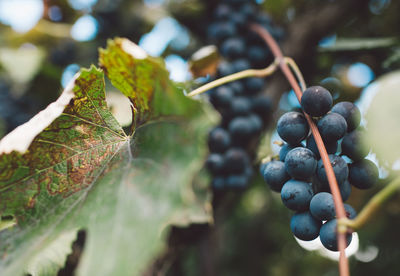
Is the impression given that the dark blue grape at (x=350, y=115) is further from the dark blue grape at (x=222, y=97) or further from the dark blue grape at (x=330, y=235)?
the dark blue grape at (x=222, y=97)

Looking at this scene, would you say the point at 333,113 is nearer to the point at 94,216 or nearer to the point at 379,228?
the point at 94,216

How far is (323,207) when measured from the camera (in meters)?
0.50

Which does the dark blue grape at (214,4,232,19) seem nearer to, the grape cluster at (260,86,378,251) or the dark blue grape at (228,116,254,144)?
the dark blue grape at (228,116,254,144)

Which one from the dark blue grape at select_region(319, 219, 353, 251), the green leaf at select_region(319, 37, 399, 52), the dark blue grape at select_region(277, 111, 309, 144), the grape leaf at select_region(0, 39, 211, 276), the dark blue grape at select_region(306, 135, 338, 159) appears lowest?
the green leaf at select_region(319, 37, 399, 52)

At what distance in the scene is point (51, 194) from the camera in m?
0.61

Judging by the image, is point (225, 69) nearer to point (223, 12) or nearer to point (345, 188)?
point (223, 12)

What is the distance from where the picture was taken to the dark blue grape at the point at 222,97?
3.39 feet

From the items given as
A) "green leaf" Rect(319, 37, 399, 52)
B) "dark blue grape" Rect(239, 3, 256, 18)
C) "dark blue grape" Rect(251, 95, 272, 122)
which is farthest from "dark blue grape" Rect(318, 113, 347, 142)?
"dark blue grape" Rect(239, 3, 256, 18)

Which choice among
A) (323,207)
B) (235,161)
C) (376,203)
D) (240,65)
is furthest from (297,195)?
(240,65)

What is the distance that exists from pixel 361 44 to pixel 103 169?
0.98m

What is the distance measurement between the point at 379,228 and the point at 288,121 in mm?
1282

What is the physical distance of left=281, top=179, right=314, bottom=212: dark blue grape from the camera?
1.77 ft

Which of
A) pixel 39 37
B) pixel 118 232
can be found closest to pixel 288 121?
pixel 118 232

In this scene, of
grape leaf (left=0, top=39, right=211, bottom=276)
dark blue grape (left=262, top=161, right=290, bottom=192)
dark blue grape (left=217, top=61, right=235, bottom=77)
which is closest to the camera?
grape leaf (left=0, top=39, right=211, bottom=276)
